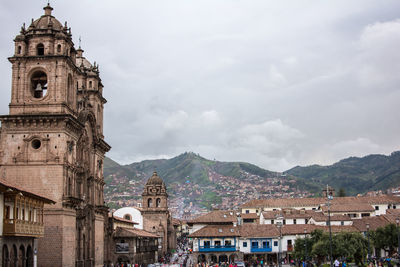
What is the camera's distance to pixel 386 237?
61.8m

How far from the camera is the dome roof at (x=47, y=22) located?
42969 mm

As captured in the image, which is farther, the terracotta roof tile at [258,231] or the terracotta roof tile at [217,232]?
the terracotta roof tile at [258,231]

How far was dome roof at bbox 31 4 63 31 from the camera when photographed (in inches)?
1692

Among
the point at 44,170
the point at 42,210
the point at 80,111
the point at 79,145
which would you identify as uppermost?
the point at 80,111

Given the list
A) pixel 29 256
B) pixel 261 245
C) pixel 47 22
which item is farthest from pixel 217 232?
pixel 29 256

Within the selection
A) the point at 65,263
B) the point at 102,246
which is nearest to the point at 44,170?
the point at 65,263

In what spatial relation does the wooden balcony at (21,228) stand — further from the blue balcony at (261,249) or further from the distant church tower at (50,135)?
the blue balcony at (261,249)

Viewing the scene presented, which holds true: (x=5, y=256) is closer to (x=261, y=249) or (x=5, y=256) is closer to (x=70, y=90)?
(x=70, y=90)

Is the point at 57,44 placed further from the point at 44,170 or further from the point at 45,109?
the point at 44,170

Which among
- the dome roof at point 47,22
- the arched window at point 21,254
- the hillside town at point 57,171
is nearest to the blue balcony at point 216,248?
the hillside town at point 57,171

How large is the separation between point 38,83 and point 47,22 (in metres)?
5.27

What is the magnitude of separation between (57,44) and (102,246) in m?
22.6

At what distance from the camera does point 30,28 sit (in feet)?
141

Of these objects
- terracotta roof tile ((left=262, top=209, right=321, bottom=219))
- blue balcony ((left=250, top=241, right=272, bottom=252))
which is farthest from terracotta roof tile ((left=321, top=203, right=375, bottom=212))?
blue balcony ((left=250, top=241, right=272, bottom=252))
